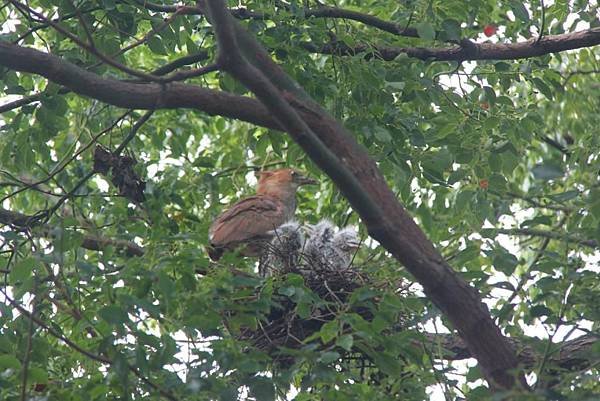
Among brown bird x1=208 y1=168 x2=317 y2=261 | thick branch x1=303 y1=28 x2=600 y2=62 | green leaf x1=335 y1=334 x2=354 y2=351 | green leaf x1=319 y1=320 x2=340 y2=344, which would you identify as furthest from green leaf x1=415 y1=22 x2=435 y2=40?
green leaf x1=335 y1=334 x2=354 y2=351

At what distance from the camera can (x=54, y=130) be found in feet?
23.9

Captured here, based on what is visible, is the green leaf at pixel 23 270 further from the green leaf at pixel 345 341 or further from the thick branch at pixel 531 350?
the thick branch at pixel 531 350

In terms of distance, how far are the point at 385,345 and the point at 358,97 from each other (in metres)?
2.27

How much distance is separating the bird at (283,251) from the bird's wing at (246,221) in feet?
0.94

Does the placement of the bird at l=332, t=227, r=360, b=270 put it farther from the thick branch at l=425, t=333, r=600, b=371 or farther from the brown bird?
the thick branch at l=425, t=333, r=600, b=371

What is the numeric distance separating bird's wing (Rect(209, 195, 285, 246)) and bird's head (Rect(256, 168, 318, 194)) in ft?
2.54

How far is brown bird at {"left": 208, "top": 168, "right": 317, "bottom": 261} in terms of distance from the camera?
303 inches

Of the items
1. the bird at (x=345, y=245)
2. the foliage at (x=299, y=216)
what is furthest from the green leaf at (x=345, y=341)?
the bird at (x=345, y=245)

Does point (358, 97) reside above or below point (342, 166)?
above

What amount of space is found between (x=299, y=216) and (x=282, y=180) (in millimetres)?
393

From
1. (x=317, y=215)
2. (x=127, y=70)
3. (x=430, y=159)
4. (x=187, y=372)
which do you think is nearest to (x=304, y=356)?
(x=187, y=372)

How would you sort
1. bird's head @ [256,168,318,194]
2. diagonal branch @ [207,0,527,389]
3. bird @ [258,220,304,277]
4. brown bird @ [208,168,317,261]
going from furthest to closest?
1. bird's head @ [256,168,318,194]
2. brown bird @ [208,168,317,261]
3. bird @ [258,220,304,277]
4. diagonal branch @ [207,0,527,389]

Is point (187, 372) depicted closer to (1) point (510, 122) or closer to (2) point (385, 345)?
(2) point (385, 345)

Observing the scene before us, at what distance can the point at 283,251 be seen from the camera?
23.0 ft
